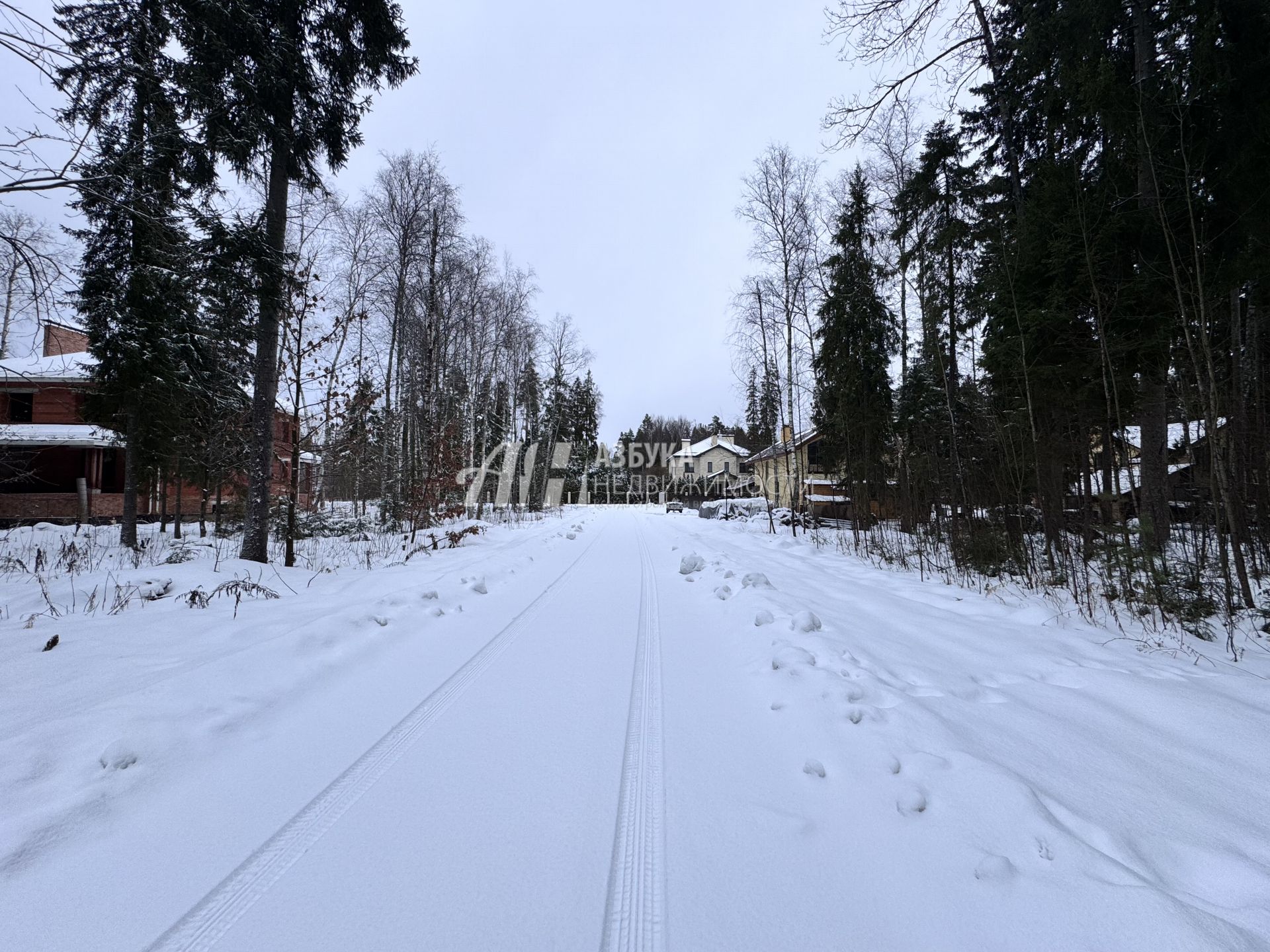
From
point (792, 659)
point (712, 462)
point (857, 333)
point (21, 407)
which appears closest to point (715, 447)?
point (712, 462)

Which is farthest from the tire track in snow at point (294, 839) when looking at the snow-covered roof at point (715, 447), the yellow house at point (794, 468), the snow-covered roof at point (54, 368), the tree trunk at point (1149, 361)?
the snow-covered roof at point (715, 447)

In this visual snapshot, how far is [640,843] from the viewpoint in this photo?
213cm

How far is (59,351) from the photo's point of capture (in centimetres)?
2503

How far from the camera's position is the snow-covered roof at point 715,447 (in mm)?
70250

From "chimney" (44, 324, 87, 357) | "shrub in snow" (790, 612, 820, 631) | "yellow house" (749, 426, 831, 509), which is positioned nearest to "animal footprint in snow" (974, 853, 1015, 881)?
"shrub in snow" (790, 612, 820, 631)

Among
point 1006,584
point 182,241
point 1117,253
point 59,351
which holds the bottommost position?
point 1006,584

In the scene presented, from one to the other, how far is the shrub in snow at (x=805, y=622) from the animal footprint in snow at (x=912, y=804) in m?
2.55

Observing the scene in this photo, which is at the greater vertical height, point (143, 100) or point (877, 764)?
point (143, 100)

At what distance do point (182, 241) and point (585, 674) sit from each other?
5.20 meters

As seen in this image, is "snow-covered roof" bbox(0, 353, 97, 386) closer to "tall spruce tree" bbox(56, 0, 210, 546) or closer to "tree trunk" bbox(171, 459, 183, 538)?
"tree trunk" bbox(171, 459, 183, 538)

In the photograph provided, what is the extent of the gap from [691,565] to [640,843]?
731 centimetres

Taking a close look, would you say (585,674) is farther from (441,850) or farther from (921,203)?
(921,203)

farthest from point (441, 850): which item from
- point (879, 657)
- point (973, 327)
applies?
point (973, 327)

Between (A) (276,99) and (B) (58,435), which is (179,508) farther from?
(A) (276,99)
